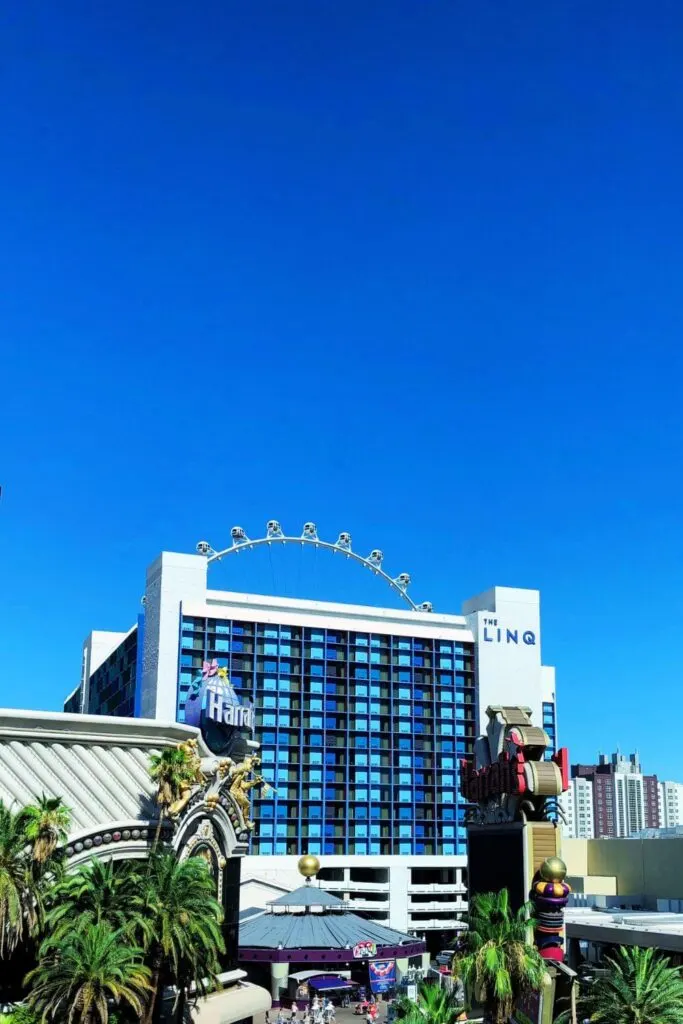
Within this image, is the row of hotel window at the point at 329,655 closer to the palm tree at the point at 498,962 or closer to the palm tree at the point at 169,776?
the palm tree at the point at 169,776

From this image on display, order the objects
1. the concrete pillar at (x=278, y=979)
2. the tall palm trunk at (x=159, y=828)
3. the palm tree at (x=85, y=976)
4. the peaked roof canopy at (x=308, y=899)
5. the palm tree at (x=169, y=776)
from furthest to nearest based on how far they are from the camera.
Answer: the peaked roof canopy at (x=308, y=899)
the concrete pillar at (x=278, y=979)
the palm tree at (x=169, y=776)
the tall palm trunk at (x=159, y=828)
the palm tree at (x=85, y=976)

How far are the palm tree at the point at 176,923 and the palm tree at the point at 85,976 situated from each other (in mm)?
1660

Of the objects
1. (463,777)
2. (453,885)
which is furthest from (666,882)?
(453,885)

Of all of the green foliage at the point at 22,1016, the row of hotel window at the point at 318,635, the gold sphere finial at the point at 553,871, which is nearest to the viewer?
the green foliage at the point at 22,1016

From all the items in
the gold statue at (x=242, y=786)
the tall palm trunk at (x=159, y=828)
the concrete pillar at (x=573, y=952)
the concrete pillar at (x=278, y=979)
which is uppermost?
the gold statue at (x=242, y=786)

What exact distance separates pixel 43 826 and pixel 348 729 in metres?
97.3

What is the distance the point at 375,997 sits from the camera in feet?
260

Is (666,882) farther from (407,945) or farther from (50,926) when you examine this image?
(50,926)

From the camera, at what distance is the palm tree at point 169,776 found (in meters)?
46.9

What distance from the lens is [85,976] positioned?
35906 millimetres

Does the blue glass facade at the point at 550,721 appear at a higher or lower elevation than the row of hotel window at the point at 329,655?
lower

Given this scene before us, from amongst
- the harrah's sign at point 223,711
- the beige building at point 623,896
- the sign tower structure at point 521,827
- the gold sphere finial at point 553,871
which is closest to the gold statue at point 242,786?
the harrah's sign at point 223,711

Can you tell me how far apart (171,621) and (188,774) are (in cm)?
8415

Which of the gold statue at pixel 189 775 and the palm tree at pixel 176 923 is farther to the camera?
the gold statue at pixel 189 775
